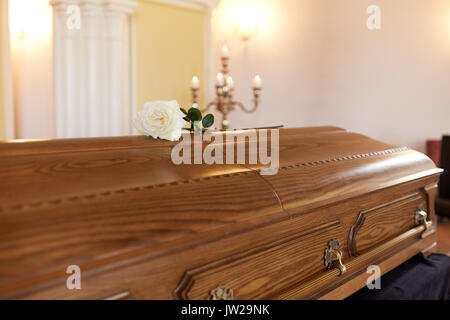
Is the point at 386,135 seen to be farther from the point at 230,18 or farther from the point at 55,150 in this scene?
the point at 55,150

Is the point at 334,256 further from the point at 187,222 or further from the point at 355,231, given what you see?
the point at 187,222

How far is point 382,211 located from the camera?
1551 mm

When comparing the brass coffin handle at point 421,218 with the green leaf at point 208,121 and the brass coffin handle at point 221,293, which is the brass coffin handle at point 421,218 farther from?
the brass coffin handle at point 221,293

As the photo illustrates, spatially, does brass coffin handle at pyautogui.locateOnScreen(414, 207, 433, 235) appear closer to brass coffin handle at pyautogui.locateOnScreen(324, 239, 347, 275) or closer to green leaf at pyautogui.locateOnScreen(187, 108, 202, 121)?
brass coffin handle at pyautogui.locateOnScreen(324, 239, 347, 275)

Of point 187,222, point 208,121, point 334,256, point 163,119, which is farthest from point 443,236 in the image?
point 187,222

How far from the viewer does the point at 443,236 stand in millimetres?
3900

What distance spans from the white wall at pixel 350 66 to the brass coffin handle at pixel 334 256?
14.1ft

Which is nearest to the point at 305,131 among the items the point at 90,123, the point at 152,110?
the point at 152,110

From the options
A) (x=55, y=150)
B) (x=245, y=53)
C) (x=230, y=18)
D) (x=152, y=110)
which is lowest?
(x=55, y=150)

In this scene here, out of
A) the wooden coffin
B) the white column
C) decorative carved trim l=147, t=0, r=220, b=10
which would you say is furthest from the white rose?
decorative carved trim l=147, t=0, r=220, b=10

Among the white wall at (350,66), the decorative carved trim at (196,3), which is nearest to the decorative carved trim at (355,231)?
the decorative carved trim at (196,3)

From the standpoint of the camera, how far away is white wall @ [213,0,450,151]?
5.04 m

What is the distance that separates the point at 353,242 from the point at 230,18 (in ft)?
17.0

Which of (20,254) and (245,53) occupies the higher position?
(245,53)
